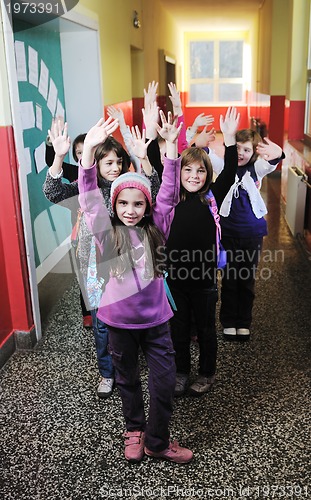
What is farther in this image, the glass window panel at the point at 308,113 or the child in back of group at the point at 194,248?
the glass window panel at the point at 308,113

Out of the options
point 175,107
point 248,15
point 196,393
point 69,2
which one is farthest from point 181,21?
point 196,393

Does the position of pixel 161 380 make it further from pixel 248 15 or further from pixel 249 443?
pixel 248 15

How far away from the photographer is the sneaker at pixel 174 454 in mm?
2062

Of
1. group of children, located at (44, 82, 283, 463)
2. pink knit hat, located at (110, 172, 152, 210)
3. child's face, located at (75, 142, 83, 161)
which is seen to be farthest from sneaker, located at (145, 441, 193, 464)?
child's face, located at (75, 142, 83, 161)

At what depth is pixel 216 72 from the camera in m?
15.8

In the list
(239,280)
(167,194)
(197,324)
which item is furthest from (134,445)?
(239,280)

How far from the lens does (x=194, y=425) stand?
7.59ft

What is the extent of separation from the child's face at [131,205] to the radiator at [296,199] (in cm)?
312

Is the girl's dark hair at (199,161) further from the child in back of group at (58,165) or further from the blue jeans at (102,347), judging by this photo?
the blue jeans at (102,347)

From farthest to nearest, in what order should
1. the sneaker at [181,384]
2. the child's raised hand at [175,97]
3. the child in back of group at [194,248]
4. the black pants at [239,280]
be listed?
the black pants at [239,280] < the child's raised hand at [175,97] < the sneaker at [181,384] < the child in back of group at [194,248]

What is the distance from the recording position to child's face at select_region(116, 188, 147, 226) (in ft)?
6.19

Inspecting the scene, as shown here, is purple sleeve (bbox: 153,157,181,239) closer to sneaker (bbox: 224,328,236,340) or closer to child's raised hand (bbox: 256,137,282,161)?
child's raised hand (bbox: 256,137,282,161)

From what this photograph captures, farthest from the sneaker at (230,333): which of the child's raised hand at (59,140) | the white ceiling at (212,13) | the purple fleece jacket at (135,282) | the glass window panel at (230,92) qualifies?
the glass window panel at (230,92)

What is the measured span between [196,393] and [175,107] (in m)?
1.47
